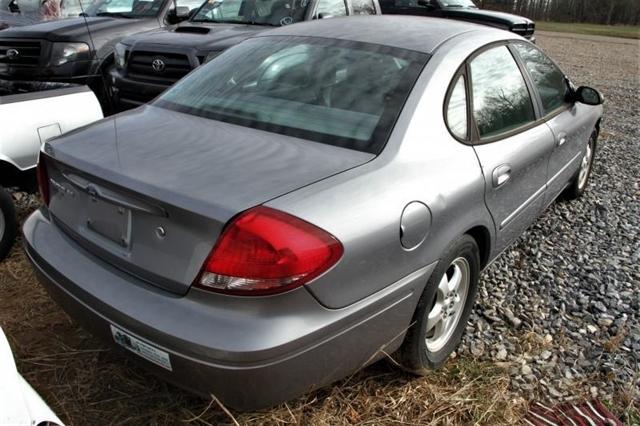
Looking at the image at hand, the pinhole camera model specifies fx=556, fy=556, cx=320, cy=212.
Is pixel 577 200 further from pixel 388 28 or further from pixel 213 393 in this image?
pixel 213 393

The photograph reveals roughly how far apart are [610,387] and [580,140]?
2.11 metres

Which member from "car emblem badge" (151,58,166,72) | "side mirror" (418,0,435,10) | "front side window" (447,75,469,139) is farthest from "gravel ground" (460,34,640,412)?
"side mirror" (418,0,435,10)

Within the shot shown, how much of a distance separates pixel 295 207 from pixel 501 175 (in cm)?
134

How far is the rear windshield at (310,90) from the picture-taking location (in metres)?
2.30

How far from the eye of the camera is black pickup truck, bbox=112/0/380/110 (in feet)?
17.5

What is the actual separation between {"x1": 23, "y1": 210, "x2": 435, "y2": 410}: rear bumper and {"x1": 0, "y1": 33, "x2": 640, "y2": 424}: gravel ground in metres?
0.46

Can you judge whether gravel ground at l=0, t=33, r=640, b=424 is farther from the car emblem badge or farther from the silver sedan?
the car emblem badge

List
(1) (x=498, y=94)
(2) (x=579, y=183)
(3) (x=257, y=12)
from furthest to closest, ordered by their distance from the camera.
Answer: (3) (x=257, y=12), (2) (x=579, y=183), (1) (x=498, y=94)

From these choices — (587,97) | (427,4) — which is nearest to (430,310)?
(587,97)

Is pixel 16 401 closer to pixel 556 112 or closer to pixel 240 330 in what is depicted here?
pixel 240 330

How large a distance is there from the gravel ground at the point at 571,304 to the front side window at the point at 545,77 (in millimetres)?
1059

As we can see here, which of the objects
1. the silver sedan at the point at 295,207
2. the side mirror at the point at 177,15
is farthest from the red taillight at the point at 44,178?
the side mirror at the point at 177,15

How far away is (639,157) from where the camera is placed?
6.66 meters

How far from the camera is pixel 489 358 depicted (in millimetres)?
2818
